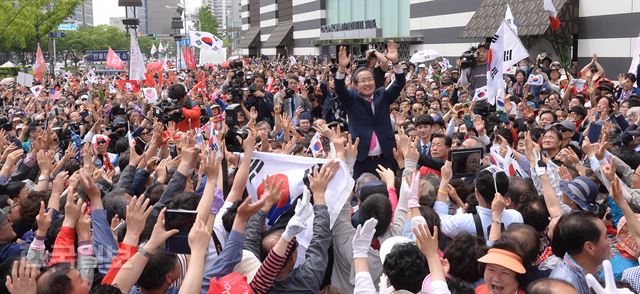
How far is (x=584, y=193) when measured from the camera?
498 cm

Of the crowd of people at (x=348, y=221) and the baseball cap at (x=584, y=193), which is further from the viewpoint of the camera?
the baseball cap at (x=584, y=193)

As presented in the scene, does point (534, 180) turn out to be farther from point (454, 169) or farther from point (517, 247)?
point (517, 247)

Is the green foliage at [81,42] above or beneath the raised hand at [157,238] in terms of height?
above

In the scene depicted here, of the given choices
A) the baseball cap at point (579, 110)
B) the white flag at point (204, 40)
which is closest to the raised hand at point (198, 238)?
the baseball cap at point (579, 110)

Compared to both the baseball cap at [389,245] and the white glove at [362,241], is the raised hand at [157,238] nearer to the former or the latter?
the white glove at [362,241]

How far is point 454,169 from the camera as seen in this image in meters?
6.05

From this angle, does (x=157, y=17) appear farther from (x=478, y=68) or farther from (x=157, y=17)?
(x=478, y=68)

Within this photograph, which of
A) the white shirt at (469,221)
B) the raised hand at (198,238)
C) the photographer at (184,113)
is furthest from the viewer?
the photographer at (184,113)

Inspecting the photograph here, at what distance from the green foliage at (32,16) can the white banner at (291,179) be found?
41.2m

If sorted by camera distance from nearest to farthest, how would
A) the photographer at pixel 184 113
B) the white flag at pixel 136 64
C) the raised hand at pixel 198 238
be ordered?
the raised hand at pixel 198 238
the photographer at pixel 184 113
the white flag at pixel 136 64

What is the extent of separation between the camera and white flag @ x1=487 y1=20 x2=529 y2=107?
998cm

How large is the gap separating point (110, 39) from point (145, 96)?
282 feet

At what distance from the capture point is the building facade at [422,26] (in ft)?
65.0

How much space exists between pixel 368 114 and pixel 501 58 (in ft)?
12.6
